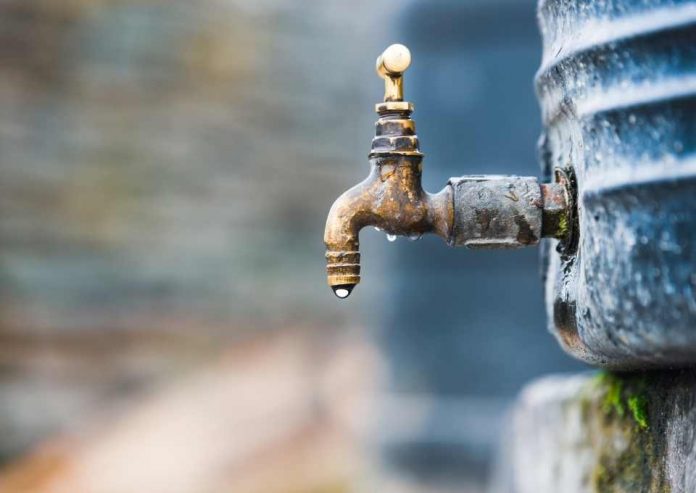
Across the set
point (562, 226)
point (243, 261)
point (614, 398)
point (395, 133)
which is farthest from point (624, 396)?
point (243, 261)

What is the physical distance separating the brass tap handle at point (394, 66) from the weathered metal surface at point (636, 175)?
0.14 m

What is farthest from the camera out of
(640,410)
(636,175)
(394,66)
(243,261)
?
(243,261)

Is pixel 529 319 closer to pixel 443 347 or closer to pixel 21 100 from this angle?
pixel 443 347

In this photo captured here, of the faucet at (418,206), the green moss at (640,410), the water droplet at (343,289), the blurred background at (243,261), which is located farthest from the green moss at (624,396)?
the blurred background at (243,261)

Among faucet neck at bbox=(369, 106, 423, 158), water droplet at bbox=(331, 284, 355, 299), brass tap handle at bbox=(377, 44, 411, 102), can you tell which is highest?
brass tap handle at bbox=(377, 44, 411, 102)

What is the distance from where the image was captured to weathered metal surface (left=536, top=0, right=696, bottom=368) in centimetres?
73

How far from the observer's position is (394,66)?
3.01 ft

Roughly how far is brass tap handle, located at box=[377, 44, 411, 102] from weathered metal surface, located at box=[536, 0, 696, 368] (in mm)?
136

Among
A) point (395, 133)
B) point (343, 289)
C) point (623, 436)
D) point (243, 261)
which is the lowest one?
point (623, 436)

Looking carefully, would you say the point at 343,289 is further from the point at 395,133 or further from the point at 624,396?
the point at 624,396

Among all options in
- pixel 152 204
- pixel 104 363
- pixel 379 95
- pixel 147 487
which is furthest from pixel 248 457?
pixel 379 95

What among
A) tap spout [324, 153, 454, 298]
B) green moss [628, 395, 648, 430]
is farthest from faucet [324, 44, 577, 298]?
green moss [628, 395, 648, 430]

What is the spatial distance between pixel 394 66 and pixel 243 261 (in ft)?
15.4

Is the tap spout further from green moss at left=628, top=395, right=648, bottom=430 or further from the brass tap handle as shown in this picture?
green moss at left=628, top=395, right=648, bottom=430
